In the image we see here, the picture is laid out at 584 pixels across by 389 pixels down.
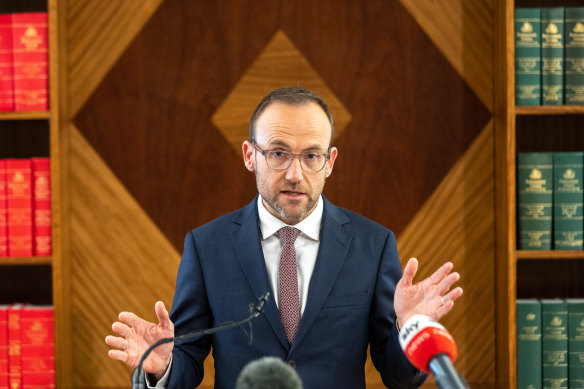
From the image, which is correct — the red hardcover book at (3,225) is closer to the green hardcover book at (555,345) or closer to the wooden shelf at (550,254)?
the wooden shelf at (550,254)

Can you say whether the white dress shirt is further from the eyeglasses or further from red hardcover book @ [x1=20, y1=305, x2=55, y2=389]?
red hardcover book @ [x1=20, y1=305, x2=55, y2=389]

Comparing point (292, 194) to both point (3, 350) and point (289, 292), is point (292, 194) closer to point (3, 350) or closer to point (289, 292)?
point (289, 292)

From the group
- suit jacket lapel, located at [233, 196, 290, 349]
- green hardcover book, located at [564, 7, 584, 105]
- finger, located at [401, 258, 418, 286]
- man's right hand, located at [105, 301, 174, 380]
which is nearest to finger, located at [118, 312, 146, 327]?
man's right hand, located at [105, 301, 174, 380]

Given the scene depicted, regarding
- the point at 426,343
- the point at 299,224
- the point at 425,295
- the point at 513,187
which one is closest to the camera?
the point at 426,343

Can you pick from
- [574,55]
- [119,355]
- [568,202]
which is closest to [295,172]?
[119,355]

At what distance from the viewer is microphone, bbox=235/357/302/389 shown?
770 millimetres

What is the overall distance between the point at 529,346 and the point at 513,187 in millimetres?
614

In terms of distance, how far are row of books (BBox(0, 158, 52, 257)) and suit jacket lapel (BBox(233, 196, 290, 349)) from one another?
102cm

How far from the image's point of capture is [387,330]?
152 centimetres

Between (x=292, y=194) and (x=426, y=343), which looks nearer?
(x=426, y=343)

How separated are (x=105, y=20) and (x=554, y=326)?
2197 mm

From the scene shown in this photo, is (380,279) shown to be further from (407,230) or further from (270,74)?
(270,74)

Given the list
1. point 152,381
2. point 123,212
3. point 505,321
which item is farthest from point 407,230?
point 152,381

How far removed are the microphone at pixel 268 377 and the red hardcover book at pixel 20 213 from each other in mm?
1739
